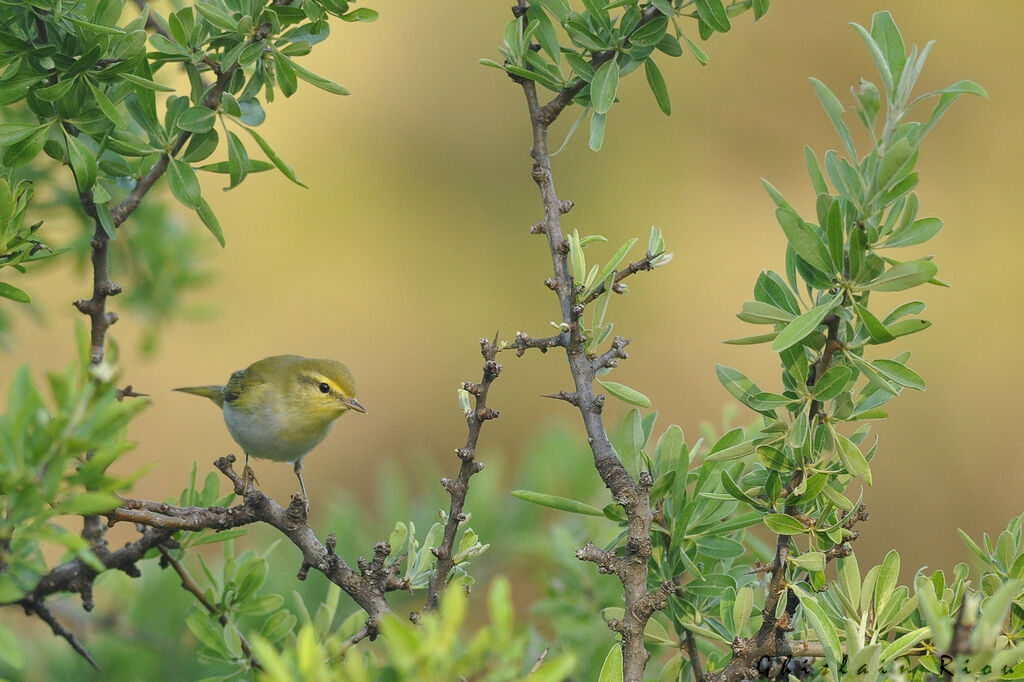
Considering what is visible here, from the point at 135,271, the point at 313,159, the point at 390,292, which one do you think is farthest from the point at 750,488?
the point at 313,159

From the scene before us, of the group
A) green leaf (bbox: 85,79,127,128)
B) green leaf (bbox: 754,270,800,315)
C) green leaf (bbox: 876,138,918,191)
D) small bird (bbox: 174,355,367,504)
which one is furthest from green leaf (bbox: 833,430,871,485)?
small bird (bbox: 174,355,367,504)

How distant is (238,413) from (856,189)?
1834mm

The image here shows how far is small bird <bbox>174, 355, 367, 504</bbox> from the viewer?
2.34 metres

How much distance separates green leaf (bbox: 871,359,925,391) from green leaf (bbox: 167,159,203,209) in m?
0.76

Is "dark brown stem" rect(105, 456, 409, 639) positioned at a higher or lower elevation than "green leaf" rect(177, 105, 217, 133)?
lower

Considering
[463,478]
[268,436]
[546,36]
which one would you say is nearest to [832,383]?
[463,478]

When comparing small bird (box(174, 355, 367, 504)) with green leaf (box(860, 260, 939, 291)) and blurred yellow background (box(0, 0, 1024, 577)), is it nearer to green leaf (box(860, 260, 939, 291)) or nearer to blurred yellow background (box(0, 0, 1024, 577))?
green leaf (box(860, 260, 939, 291))

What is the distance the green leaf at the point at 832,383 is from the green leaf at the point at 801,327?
60 mm

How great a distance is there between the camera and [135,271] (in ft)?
6.86

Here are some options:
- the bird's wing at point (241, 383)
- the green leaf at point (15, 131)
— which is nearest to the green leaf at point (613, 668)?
the green leaf at point (15, 131)

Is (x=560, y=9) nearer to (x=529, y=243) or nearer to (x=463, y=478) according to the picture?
(x=463, y=478)

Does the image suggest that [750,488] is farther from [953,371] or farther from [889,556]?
[953,371]

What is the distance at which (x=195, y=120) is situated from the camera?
3.71 feet

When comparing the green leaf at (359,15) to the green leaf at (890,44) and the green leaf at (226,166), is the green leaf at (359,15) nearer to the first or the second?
the green leaf at (226,166)
